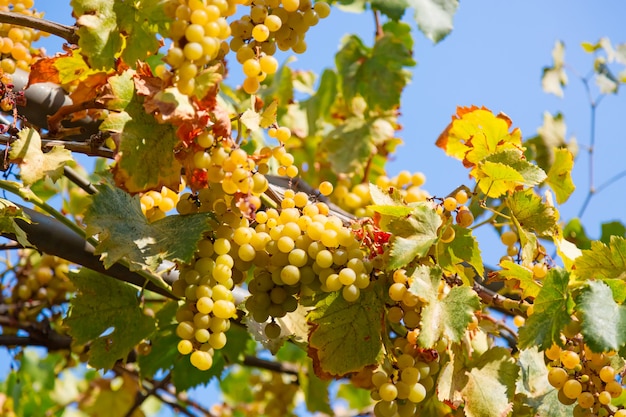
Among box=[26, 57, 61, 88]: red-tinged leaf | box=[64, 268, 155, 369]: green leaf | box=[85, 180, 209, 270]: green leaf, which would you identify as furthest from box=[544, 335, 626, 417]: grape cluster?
box=[26, 57, 61, 88]: red-tinged leaf

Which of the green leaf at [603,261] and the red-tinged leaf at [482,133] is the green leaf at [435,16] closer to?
the red-tinged leaf at [482,133]

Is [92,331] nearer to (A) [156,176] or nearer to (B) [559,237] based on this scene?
(A) [156,176]

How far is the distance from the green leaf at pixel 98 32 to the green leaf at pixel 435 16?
81 cm

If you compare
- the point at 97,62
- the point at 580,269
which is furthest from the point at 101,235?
the point at 580,269

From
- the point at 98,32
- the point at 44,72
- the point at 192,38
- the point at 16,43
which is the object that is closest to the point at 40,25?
the point at 98,32

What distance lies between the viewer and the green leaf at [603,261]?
42.0 inches

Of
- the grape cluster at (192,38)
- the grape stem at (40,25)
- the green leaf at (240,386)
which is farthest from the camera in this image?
the green leaf at (240,386)

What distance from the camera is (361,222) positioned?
3.58 ft

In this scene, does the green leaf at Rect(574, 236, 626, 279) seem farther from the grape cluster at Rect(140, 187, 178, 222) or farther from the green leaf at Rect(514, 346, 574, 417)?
the grape cluster at Rect(140, 187, 178, 222)

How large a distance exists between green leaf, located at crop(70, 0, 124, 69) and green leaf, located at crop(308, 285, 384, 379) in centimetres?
46

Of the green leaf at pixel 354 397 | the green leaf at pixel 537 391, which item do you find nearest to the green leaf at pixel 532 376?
the green leaf at pixel 537 391

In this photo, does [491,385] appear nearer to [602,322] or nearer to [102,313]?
[602,322]

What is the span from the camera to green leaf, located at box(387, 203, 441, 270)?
947 mm

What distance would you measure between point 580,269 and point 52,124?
0.89 metres
